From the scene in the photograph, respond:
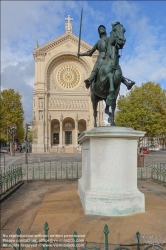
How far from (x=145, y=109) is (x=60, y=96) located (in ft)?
86.0

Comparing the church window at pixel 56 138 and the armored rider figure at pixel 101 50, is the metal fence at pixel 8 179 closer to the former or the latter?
the armored rider figure at pixel 101 50

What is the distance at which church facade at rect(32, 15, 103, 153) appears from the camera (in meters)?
60.0

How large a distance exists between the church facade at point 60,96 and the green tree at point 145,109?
53.4 feet

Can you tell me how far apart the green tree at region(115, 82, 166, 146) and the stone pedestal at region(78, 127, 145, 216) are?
119ft

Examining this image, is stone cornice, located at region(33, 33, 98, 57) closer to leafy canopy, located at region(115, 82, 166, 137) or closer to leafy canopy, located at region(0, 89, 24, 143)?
leafy canopy, located at region(0, 89, 24, 143)

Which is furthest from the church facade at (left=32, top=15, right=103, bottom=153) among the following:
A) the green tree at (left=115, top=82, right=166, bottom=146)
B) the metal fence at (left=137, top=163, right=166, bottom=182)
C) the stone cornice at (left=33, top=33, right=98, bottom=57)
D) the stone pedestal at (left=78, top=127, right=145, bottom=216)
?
the stone pedestal at (left=78, top=127, right=145, bottom=216)

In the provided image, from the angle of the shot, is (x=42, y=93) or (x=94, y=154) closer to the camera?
(x=94, y=154)

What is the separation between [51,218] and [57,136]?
5910 cm

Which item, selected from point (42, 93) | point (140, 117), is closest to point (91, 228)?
point (140, 117)

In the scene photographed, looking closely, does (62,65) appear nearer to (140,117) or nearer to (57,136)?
(57,136)

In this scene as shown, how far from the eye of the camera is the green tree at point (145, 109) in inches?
1635

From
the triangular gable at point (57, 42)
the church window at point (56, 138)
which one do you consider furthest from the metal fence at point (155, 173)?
the triangular gable at point (57, 42)

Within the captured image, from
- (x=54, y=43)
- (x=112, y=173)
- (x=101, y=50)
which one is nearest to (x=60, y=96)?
(x=54, y=43)

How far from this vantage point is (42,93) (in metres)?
60.1
